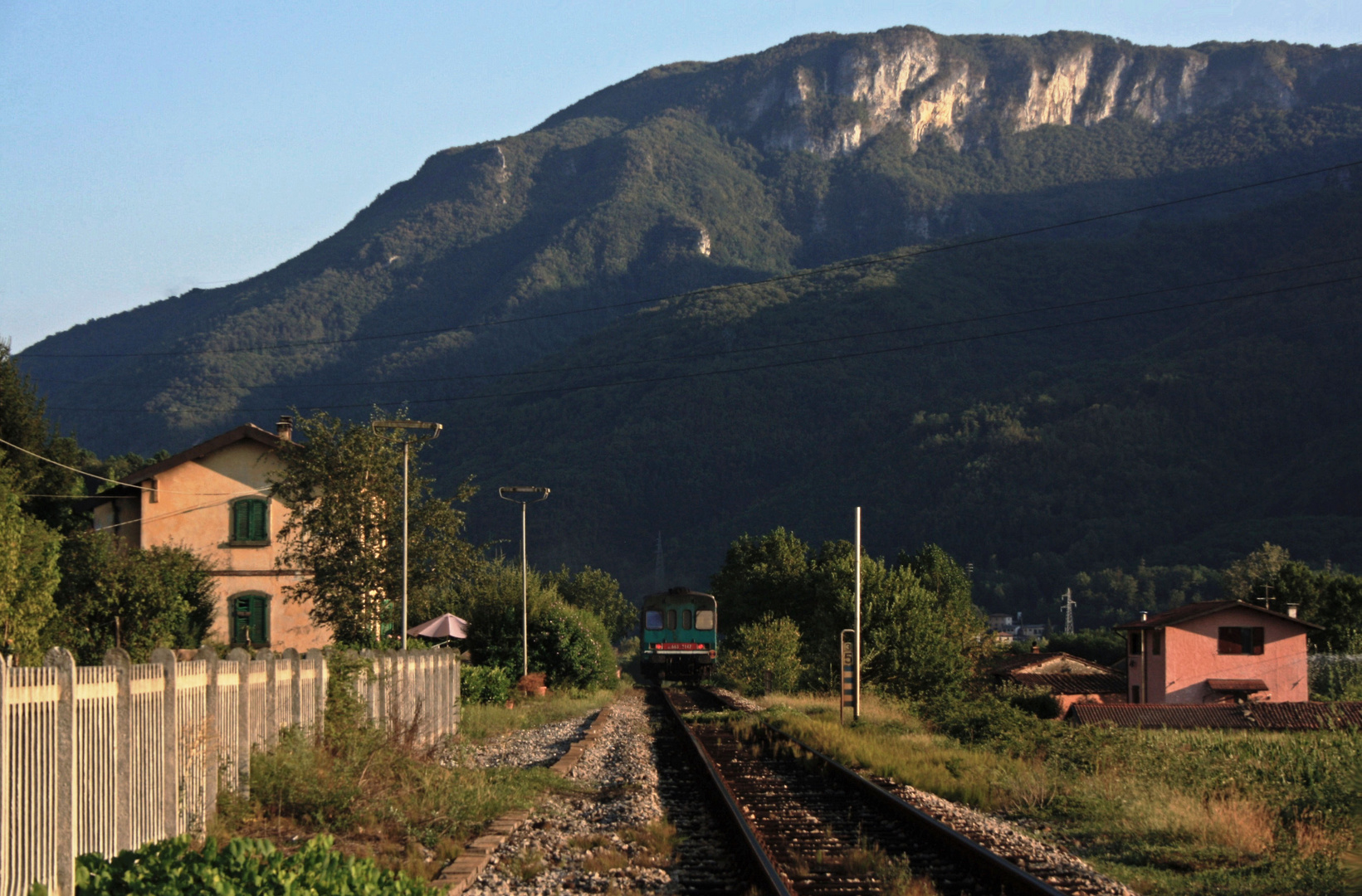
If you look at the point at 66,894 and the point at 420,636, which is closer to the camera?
the point at 66,894

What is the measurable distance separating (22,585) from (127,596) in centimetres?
706

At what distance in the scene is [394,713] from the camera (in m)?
13.5

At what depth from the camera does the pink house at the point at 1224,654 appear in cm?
7225

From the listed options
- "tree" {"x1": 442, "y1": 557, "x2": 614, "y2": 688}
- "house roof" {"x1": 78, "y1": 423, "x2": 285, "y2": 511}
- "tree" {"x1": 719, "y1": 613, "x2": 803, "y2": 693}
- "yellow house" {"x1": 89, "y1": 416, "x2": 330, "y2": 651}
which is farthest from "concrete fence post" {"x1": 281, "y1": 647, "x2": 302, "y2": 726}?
"tree" {"x1": 719, "y1": 613, "x2": 803, "y2": 693}

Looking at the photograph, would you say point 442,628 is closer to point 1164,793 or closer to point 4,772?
point 1164,793

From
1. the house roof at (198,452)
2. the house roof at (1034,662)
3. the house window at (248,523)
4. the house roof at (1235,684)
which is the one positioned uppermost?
the house roof at (198,452)

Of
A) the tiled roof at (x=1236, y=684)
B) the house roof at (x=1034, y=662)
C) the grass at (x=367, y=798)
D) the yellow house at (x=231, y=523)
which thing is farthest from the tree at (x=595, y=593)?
the grass at (x=367, y=798)

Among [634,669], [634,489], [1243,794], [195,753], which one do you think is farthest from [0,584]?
[634,489]

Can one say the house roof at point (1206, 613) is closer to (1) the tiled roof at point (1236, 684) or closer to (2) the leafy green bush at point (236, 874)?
(1) the tiled roof at point (1236, 684)

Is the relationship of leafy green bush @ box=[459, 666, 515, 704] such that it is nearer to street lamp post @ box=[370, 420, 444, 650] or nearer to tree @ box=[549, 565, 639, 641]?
street lamp post @ box=[370, 420, 444, 650]

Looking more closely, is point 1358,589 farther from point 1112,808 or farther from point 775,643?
point 1112,808

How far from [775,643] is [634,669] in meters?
65.0

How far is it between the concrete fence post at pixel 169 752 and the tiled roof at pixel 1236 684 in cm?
7229

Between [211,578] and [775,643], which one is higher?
[211,578]
